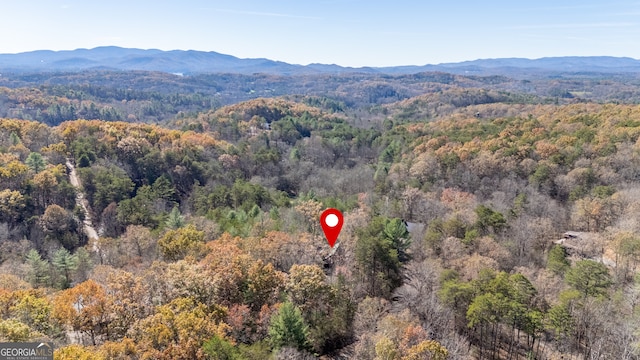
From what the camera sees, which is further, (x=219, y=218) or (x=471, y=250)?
(x=219, y=218)

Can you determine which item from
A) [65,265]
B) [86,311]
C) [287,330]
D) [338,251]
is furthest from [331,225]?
[65,265]

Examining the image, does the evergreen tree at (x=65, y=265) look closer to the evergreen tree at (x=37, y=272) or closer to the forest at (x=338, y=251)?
the forest at (x=338, y=251)

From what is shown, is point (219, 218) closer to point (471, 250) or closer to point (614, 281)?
point (471, 250)

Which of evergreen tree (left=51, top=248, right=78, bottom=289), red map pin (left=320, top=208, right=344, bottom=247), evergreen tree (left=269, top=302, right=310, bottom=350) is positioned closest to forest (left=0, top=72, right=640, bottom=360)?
evergreen tree (left=269, top=302, right=310, bottom=350)

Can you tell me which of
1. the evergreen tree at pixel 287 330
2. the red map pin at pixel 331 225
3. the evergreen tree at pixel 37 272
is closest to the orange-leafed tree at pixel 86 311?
the evergreen tree at pixel 287 330

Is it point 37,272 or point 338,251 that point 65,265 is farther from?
point 338,251

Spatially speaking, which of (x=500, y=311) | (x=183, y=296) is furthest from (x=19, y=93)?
(x=500, y=311)
